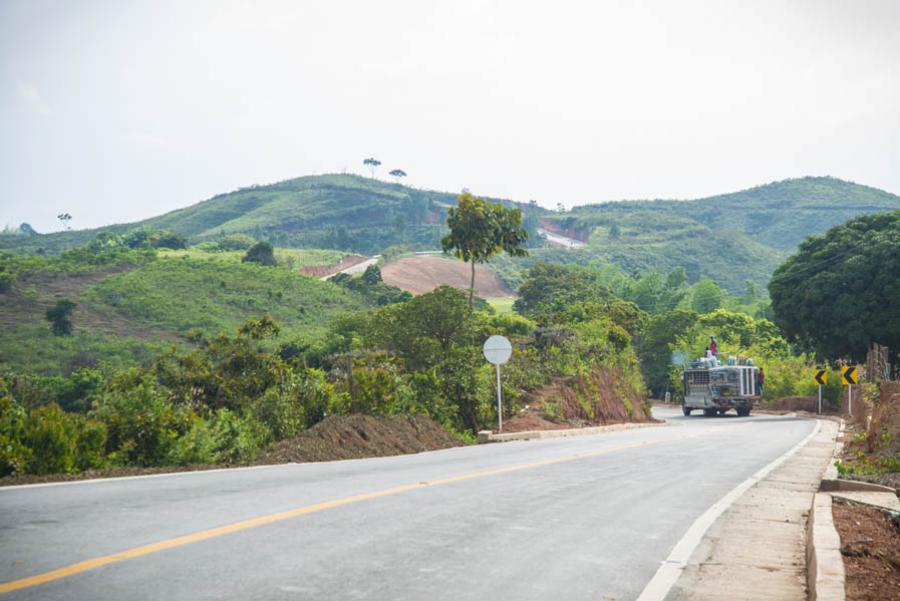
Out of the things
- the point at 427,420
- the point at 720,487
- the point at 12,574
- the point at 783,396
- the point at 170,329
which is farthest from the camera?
the point at 170,329

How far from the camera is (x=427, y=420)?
24.4 m

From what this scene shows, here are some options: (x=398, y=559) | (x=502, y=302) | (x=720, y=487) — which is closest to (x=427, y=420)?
(x=720, y=487)

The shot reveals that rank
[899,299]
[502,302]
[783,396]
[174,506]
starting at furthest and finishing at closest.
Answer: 1. [502,302]
2. [783,396]
3. [899,299]
4. [174,506]

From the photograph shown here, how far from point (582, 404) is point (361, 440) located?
62.3 feet

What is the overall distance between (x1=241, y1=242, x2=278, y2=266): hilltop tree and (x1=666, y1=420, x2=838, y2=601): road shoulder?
125611 mm

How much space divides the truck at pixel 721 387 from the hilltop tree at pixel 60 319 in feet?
180

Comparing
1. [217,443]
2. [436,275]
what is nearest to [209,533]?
[217,443]

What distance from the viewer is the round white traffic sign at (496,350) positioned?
2833 centimetres

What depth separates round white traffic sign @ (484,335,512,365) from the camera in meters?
28.3

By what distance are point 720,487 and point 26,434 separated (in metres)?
9.82

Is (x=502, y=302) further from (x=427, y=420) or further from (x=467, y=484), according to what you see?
(x=467, y=484)

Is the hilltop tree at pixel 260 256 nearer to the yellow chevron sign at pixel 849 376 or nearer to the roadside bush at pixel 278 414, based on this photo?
the yellow chevron sign at pixel 849 376

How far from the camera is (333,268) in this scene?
15950 centimetres

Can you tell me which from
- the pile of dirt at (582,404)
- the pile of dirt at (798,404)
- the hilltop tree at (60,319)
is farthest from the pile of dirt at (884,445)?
the hilltop tree at (60,319)
